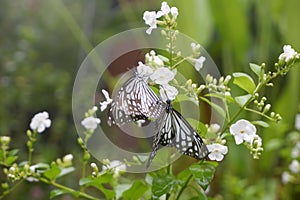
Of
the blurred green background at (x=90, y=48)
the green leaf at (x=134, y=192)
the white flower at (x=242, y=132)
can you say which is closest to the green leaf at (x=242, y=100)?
the white flower at (x=242, y=132)

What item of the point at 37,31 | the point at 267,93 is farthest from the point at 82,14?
the point at 267,93

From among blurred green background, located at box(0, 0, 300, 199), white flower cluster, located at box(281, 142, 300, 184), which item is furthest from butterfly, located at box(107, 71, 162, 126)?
blurred green background, located at box(0, 0, 300, 199)

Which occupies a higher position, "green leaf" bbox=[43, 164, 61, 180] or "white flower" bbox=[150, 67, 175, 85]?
"white flower" bbox=[150, 67, 175, 85]

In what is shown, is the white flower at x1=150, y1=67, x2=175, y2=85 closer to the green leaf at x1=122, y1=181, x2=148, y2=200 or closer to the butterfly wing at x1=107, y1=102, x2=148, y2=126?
the butterfly wing at x1=107, y1=102, x2=148, y2=126

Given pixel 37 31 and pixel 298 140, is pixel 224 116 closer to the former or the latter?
pixel 298 140

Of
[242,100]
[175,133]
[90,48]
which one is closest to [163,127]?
[175,133]

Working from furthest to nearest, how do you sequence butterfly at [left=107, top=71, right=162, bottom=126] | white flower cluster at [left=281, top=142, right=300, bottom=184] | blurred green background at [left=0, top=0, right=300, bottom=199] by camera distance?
blurred green background at [left=0, top=0, right=300, bottom=199] → white flower cluster at [left=281, top=142, right=300, bottom=184] → butterfly at [left=107, top=71, right=162, bottom=126]

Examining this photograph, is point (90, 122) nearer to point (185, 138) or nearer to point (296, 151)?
point (185, 138)

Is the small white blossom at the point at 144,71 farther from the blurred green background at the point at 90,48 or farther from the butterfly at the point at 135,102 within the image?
the blurred green background at the point at 90,48

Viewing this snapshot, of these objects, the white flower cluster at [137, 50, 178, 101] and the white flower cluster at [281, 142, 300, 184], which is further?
the white flower cluster at [281, 142, 300, 184]
